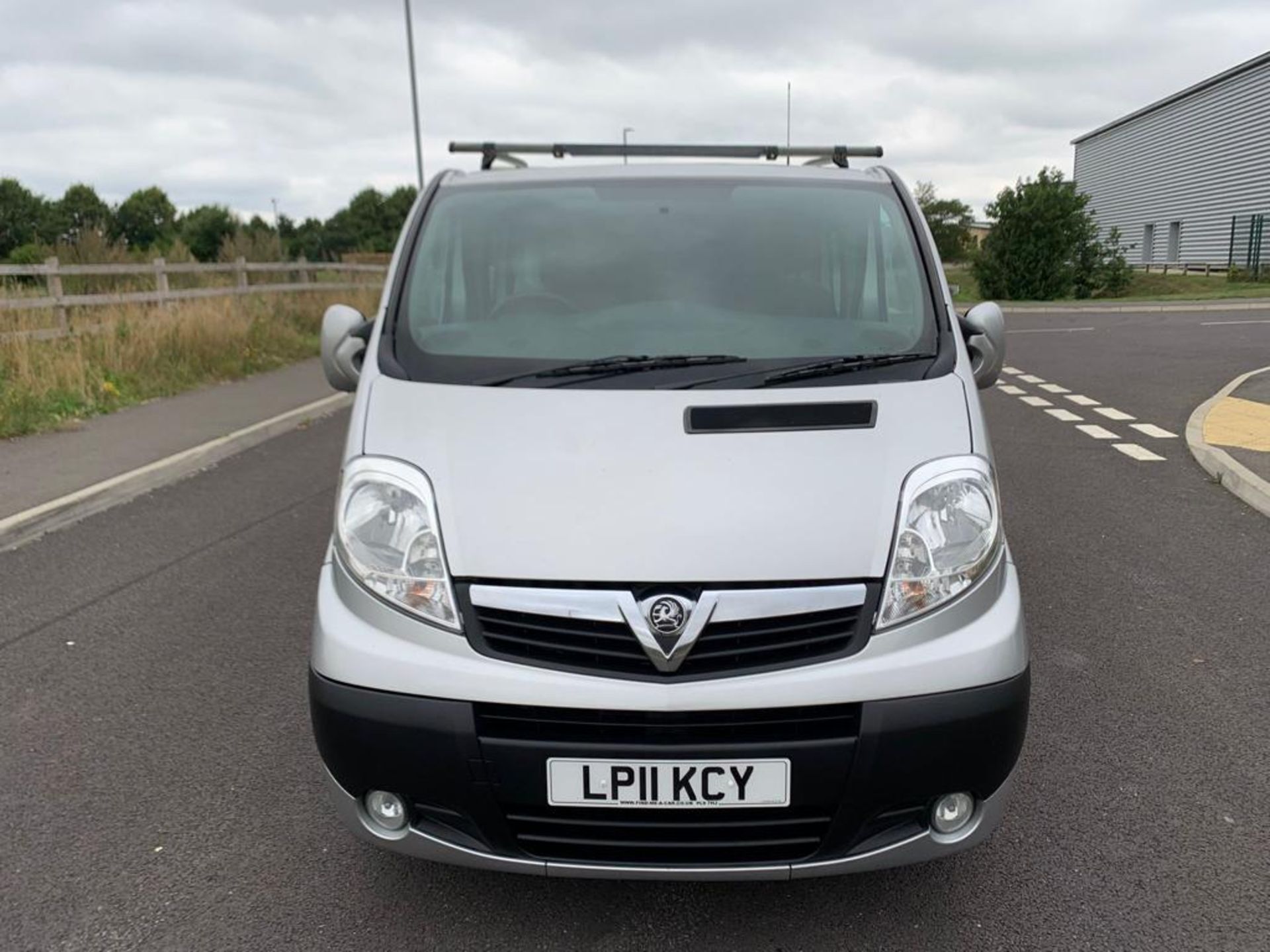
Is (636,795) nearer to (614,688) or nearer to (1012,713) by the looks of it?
(614,688)

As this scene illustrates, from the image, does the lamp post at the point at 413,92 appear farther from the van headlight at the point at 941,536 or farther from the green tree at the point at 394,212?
the green tree at the point at 394,212

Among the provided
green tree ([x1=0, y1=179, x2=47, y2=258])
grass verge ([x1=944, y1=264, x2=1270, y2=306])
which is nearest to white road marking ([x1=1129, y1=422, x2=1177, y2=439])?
grass verge ([x1=944, y1=264, x2=1270, y2=306])

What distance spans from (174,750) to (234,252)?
16293mm

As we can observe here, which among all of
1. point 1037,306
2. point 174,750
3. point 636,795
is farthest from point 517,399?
point 1037,306

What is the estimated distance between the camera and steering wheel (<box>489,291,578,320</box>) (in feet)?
10.7

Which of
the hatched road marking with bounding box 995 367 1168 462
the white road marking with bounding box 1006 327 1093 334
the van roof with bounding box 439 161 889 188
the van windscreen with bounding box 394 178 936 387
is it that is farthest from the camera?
the white road marking with bounding box 1006 327 1093 334

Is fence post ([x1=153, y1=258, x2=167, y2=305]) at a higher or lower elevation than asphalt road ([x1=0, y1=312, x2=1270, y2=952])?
higher

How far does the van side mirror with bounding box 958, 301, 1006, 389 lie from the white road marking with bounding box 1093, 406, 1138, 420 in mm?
7003

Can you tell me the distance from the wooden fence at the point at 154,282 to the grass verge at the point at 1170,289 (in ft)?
60.5

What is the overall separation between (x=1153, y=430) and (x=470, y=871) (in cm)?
807

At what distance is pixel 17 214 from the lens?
58969 millimetres

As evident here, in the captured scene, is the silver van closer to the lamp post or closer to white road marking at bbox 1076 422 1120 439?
white road marking at bbox 1076 422 1120 439

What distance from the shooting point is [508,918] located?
261cm

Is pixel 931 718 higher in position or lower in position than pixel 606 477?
lower
